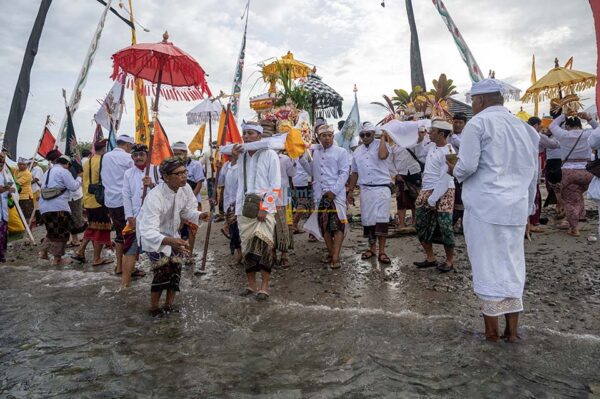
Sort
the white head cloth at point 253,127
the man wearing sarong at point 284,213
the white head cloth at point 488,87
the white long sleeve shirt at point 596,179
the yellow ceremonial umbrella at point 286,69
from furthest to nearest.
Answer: the yellow ceremonial umbrella at point 286,69 → the man wearing sarong at point 284,213 → the white head cloth at point 253,127 → the white long sleeve shirt at point 596,179 → the white head cloth at point 488,87

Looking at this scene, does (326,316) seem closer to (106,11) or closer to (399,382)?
(399,382)

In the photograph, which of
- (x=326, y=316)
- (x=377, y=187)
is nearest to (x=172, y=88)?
(x=377, y=187)

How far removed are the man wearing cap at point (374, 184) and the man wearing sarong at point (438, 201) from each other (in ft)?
1.87

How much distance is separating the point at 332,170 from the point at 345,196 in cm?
44

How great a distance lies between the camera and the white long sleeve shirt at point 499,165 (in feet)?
10.3

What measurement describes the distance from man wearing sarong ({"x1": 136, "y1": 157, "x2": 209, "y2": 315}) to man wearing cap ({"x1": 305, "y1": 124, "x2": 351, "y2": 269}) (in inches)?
85.6

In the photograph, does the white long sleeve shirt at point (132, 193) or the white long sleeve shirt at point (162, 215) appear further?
the white long sleeve shirt at point (132, 193)

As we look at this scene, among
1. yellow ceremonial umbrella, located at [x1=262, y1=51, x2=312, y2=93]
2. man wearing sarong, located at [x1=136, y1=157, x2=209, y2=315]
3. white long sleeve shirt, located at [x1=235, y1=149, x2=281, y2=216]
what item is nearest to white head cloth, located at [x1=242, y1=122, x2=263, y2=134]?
white long sleeve shirt, located at [x1=235, y1=149, x2=281, y2=216]

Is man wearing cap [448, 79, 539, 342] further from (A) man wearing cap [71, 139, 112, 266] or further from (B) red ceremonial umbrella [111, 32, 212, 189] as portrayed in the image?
(A) man wearing cap [71, 139, 112, 266]

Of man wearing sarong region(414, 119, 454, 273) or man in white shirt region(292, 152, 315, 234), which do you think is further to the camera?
man in white shirt region(292, 152, 315, 234)

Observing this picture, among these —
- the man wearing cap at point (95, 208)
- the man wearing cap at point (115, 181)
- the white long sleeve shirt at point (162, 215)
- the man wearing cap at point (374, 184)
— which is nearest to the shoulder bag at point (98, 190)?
the man wearing cap at point (95, 208)

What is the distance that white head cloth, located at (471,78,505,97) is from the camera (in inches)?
130

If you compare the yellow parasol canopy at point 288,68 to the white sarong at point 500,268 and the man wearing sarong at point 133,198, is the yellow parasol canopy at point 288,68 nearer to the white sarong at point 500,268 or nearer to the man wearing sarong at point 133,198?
the man wearing sarong at point 133,198

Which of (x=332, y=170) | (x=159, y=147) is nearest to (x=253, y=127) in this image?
(x=159, y=147)
